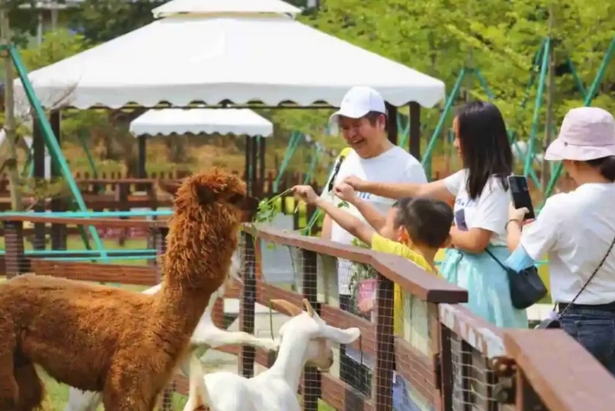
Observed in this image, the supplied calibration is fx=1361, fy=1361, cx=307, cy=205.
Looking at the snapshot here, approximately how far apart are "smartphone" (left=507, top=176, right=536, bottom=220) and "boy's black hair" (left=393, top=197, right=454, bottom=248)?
26 centimetres

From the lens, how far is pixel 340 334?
18.4 ft

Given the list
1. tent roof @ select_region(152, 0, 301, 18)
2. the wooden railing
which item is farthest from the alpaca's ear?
tent roof @ select_region(152, 0, 301, 18)

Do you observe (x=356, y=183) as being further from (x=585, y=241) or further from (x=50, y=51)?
(x=50, y=51)

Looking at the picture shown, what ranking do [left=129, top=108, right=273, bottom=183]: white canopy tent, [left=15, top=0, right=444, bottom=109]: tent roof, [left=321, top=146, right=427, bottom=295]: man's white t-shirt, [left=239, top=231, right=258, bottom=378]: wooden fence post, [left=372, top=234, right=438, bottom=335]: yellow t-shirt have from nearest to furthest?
[left=372, top=234, right=438, bottom=335]: yellow t-shirt < [left=321, top=146, right=427, bottom=295]: man's white t-shirt < [left=239, top=231, right=258, bottom=378]: wooden fence post < [left=15, top=0, right=444, bottom=109]: tent roof < [left=129, top=108, right=273, bottom=183]: white canopy tent

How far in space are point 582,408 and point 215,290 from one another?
347cm

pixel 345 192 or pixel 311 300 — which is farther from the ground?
pixel 345 192

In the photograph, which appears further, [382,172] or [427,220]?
[382,172]

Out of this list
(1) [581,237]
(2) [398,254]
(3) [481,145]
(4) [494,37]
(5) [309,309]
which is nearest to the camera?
(1) [581,237]

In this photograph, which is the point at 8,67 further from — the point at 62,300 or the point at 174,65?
the point at 62,300

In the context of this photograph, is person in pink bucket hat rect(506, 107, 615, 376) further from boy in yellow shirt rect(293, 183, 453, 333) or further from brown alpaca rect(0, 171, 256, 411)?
brown alpaca rect(0, 171, 256, 411)

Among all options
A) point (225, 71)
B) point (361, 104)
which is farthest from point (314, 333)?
point (225, 71)

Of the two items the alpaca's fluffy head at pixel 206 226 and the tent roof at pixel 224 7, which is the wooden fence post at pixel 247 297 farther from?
the tent roof at pixel 224 7

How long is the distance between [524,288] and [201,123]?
20394mm

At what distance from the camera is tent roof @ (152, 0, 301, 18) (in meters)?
14.2
